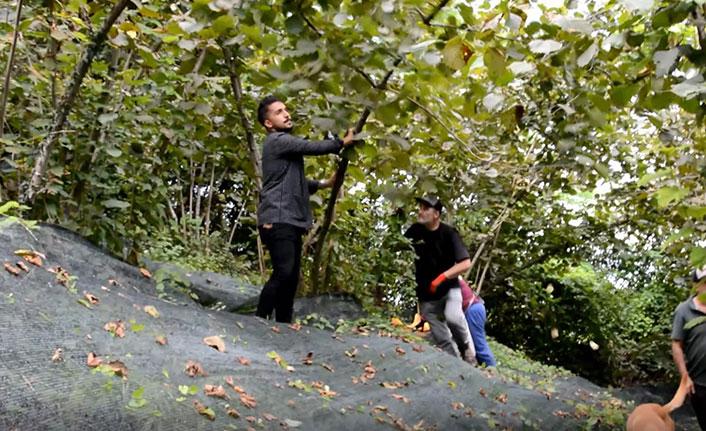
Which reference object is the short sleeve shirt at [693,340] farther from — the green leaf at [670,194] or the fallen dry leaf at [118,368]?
the fallen dry leaf at [118,368]

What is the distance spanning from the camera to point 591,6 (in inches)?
152

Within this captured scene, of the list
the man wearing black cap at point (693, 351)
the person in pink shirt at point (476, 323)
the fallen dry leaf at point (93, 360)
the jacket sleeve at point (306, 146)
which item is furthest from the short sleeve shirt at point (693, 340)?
the fallen dry leaf at point (93, 360)

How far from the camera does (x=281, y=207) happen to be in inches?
144

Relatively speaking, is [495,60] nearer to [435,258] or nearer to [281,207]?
[281,207]

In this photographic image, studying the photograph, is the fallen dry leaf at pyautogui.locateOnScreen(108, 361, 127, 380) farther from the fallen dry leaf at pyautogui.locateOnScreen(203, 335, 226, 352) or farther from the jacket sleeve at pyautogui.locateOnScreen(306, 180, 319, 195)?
the jacket sleeve at pyautogui.locateOnScreen(306, 180, 319, 195)

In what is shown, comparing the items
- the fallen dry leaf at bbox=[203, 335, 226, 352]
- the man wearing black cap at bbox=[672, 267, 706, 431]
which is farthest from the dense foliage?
the fallen dry leaf at bbox=[203, 335, 226, 352]

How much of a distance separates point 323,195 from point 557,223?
3.06 metres

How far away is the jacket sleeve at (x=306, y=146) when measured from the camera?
3.37 meters

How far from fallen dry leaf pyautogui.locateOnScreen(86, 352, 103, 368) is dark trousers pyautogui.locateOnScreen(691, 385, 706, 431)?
11.0 ft

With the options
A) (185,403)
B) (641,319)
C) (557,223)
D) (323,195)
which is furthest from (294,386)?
(641,319)

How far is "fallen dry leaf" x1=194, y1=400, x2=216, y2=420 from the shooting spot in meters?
2.02

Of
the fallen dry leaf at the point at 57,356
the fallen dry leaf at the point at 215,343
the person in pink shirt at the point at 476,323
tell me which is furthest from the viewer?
the person in pink shirt at the point at 476,323

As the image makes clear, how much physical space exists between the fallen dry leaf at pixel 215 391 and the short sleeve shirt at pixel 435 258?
2.85 meters

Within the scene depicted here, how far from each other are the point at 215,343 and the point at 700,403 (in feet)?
9.38
